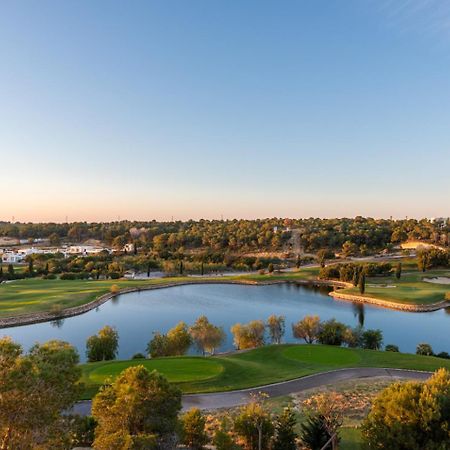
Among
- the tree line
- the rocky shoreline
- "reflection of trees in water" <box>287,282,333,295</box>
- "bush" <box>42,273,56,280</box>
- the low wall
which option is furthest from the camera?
"bush" <box>42,273,56,280</box>

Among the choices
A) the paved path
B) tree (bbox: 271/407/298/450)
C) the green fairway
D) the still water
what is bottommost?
the still water

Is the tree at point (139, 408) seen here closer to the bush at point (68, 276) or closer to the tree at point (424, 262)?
the bush at point (68, 276)

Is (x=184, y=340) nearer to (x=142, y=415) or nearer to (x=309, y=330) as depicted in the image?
(x=309, y=330)

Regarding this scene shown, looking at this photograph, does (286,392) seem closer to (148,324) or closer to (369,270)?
(148,324)

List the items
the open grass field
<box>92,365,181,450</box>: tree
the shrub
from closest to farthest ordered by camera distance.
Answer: <box>92,365,181,450</box>: tree < the open grass field < the shrub

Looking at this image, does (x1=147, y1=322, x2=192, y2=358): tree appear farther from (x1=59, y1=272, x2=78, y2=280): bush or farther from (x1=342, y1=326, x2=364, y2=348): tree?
(x1=59, y1=272, x2=78, y2=280): bush

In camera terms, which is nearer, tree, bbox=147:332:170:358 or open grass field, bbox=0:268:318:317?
tree, bbox=147:332:170:358

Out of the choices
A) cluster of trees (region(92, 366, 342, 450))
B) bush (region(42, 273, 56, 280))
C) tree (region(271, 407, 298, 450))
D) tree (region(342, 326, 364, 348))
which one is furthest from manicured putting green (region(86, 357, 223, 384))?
bush (region(42, 273, 56, 280))
